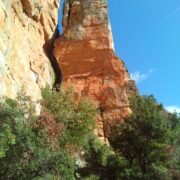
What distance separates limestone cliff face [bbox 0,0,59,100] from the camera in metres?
26.1

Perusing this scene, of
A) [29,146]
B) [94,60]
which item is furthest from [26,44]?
[29,146]

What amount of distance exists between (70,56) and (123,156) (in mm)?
15858

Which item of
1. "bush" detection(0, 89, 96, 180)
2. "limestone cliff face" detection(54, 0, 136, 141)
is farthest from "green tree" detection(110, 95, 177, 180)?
"limestone cliff face" detection(54, 0, 136, 141)

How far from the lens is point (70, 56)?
38.6 metres

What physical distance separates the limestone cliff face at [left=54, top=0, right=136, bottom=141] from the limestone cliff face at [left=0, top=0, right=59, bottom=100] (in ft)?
5.85

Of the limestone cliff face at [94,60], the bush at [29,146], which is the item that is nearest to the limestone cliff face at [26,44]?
the limestone cliff face at [94,60]

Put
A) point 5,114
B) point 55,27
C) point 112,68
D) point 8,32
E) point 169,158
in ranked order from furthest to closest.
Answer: point 55,27 → point 112,68 → point 8,32 → point 169,158 → point 5,114

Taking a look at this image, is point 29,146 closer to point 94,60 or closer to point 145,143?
point 145,143

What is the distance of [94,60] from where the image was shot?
38250mm

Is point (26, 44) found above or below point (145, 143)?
above

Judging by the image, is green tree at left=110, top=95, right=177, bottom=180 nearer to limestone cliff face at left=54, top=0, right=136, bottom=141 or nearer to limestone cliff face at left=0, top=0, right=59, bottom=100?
limestone cliff face at left=0, top=0, right=59, bottom=100

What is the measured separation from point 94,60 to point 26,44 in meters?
8.69

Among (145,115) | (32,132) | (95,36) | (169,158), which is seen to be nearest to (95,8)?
(95,36)

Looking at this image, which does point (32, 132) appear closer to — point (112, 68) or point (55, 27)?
point (112, 68)
